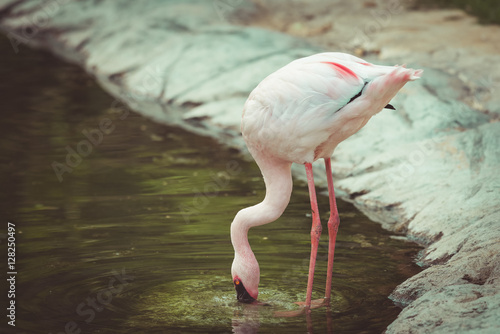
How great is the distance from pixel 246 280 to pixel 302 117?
3.90ft

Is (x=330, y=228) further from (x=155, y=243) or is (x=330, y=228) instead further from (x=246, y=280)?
(x=155, y=243)

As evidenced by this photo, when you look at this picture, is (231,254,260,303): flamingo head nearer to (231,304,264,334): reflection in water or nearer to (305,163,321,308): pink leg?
(231,304,264,334): reflection in water

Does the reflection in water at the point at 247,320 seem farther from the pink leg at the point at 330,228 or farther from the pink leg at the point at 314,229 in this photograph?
the pink leg at the point at 330,228

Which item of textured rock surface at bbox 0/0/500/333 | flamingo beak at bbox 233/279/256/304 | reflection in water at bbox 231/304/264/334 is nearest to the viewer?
reflection in water at bbox 231/304/264/334

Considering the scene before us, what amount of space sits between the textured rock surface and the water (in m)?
0.43

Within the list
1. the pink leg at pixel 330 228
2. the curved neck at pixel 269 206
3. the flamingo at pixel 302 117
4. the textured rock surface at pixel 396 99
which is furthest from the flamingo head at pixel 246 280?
the textured rock surface at pixel 396 99

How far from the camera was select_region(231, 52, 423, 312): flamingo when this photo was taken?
4.92 m

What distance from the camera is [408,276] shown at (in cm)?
555

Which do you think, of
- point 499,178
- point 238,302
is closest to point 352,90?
point 238,302

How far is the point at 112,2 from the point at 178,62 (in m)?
3.46

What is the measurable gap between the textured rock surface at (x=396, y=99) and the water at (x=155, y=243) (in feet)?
1.43

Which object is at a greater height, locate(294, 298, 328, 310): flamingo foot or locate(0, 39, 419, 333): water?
locate(294, 298, 328, 310): flamingo foot

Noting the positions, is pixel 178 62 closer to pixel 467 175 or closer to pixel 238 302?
pixel 467 175

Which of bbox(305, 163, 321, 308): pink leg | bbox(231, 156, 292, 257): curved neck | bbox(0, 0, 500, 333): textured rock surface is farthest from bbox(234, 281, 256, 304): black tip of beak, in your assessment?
bbox(0, 0, 500, 333): textured rock surface
